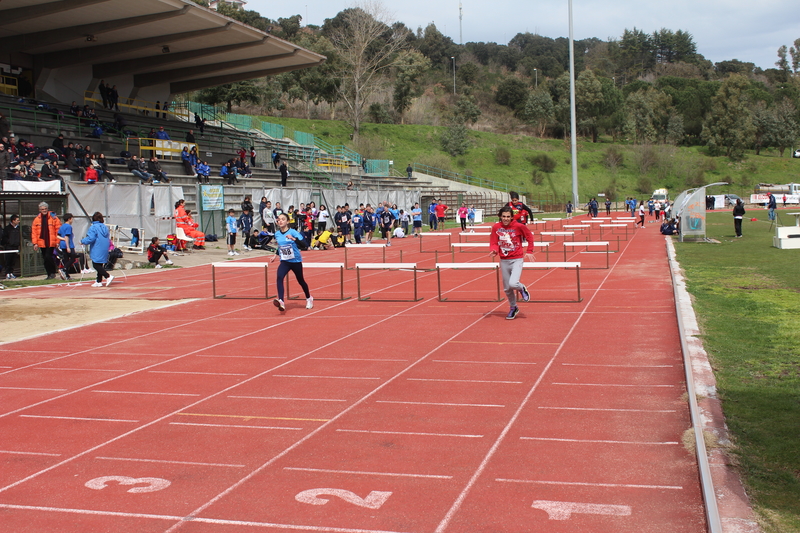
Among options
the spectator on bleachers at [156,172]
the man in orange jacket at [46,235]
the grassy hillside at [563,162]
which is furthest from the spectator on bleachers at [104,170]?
the grassy hillside at [563,162]

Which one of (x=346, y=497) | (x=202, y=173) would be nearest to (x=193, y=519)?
(x=346, y=497)

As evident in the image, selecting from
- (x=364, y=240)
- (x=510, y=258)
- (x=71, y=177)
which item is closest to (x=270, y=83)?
(x=364, y=240)

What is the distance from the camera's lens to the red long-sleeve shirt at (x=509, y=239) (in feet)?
38.6

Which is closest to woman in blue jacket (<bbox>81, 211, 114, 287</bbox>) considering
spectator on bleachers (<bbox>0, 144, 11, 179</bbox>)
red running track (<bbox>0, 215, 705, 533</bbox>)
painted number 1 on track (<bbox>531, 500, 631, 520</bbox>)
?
red running track (<bbox>0, 215, 705, 533</bbox>)

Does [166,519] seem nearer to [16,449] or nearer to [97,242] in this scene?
[16,449]

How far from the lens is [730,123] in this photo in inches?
3605

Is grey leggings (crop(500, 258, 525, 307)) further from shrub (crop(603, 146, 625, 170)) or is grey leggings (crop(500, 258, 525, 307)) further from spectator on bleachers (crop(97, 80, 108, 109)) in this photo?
shrub (crop(603, 146, 625, 170))

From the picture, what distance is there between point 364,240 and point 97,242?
1828cm

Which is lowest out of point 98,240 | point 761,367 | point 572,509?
point 572,509

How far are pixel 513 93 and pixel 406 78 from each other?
2281 cm

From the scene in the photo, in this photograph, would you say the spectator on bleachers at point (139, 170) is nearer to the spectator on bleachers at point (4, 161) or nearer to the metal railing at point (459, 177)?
the spectator on bleachers at point (4, 161)

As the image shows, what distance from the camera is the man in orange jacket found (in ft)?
61.1

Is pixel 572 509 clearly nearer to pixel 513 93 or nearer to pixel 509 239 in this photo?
pixel 509 239

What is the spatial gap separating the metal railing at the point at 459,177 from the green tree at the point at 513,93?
3229 centimetres
